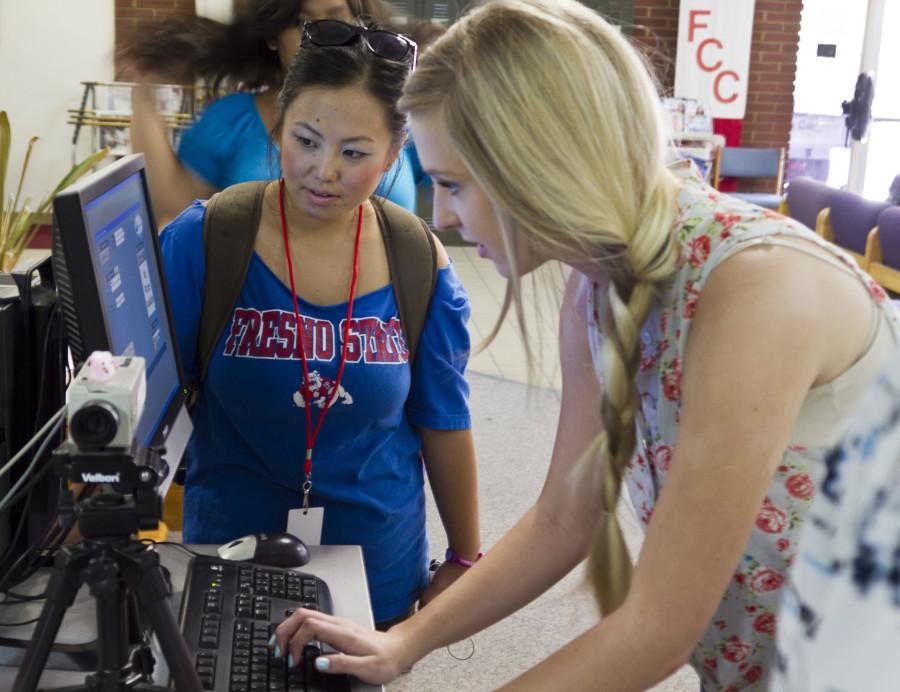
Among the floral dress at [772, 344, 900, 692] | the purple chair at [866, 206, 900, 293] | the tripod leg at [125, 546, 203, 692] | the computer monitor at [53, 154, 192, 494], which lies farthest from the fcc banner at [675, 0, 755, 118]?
the floral dress at [772, 344, 900, 692]

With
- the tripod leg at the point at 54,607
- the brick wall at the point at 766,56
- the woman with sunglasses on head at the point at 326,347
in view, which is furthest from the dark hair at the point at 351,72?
the brick wall at the point at 766,56

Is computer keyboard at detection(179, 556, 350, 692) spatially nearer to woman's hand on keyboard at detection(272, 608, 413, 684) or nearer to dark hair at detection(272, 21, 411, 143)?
woman's hand on keyboard at detection(272, 608, 413, 684)

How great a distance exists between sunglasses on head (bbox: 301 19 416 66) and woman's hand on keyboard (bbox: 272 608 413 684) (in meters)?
0.76

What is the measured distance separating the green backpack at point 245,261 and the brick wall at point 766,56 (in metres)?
7.46

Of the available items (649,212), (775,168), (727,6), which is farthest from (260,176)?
(775,168)

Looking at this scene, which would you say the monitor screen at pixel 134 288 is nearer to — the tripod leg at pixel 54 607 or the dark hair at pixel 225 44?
the tripod leg at pixel 54 607

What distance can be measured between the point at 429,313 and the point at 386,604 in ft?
1.38

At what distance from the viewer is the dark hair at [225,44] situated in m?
1.89

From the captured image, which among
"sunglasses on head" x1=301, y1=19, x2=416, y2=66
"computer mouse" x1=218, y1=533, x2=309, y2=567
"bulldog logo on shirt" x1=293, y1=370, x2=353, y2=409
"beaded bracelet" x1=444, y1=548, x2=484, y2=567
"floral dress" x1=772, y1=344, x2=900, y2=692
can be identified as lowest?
"beaded bracelet" x1=444, y1=548, x2=484, y2=567

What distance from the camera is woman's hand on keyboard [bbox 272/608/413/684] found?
1.06 meters

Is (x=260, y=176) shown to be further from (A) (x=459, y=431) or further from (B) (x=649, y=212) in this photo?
(B) (x=649, y=212)

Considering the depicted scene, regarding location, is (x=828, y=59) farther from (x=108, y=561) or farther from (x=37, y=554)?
(x=108, y=561)

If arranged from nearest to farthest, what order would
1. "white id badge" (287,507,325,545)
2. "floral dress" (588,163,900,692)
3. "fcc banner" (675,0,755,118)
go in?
"floral dress" (588,163,900,692), "white id badge" (287,507,325,545), "fcc banner" (675,0,755,118)

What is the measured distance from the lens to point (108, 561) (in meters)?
0.81
